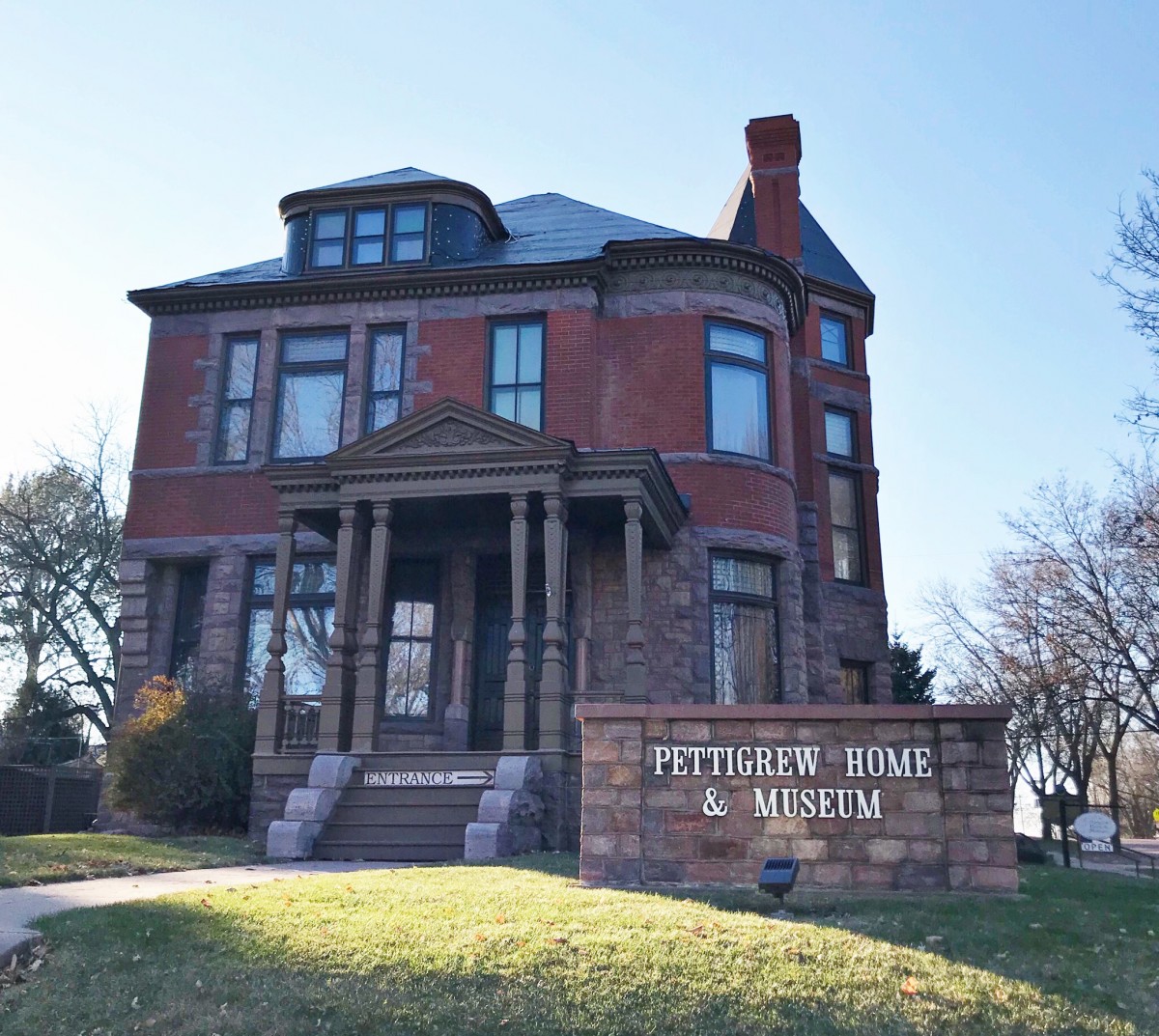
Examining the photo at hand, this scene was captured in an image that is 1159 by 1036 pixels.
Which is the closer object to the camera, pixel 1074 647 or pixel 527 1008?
pixel 527 1008

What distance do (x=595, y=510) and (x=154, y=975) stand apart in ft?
35.8

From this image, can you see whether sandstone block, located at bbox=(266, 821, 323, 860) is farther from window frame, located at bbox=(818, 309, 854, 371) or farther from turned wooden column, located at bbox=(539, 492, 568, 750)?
window frame, located at bbox=(818, 309, 854, 371)

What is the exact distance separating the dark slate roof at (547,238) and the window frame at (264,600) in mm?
4899

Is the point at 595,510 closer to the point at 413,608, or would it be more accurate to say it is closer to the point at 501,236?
the point at 413,608

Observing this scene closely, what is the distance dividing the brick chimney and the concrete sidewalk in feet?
47.5

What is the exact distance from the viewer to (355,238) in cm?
2108

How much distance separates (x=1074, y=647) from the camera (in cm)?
2759

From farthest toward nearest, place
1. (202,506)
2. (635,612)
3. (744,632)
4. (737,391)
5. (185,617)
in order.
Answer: (185,617)
(202,506)
(737,391)
(744,632)
(635,612)

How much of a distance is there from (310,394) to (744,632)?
8.40 meters

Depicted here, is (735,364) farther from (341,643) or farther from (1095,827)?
(1095,827)

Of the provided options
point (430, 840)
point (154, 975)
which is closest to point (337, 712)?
point (430, 840)

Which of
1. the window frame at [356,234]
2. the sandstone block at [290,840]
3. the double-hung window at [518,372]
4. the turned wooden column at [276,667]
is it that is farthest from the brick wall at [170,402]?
the sandstone block at [290,840]

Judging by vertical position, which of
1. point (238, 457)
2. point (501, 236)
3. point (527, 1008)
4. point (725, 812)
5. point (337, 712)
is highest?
point (501, 236)

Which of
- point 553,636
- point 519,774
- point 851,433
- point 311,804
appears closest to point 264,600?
point 311,804
